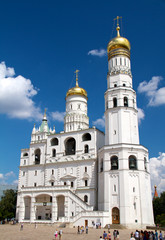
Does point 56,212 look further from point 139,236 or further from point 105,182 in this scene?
point 139,236

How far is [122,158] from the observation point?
3922 centimetres

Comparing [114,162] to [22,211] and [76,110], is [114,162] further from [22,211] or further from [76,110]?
[22,211]

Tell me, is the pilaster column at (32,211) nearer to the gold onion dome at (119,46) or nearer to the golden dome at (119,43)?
the gold onion dome at (119,46)

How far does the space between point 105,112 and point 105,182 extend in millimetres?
12112

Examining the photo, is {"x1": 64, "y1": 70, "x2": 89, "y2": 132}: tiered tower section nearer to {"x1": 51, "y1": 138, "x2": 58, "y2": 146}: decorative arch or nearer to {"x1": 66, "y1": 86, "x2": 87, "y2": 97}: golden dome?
{"x1": 66, "y1": 86, "x2": 87, "y2": 97}: golden dome

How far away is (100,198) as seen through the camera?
40.3m

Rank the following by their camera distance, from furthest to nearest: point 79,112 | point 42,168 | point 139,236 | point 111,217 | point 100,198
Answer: point 79,112, point 42,168, point 100,198, point 111,217, point 139,236

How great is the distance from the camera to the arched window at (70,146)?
1993 inches

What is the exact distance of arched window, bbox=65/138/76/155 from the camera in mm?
50625

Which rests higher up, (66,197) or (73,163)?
(73,163)

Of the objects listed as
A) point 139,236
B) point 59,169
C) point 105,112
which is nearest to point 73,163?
point 59,169

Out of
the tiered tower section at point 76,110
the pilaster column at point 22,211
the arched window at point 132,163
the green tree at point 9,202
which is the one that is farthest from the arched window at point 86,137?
the green tree at point 9,202

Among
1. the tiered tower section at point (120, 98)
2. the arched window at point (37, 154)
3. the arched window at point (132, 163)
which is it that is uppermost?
the tiered tower section at point (120, 98)

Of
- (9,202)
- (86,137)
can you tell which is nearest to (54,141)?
(86,137)
